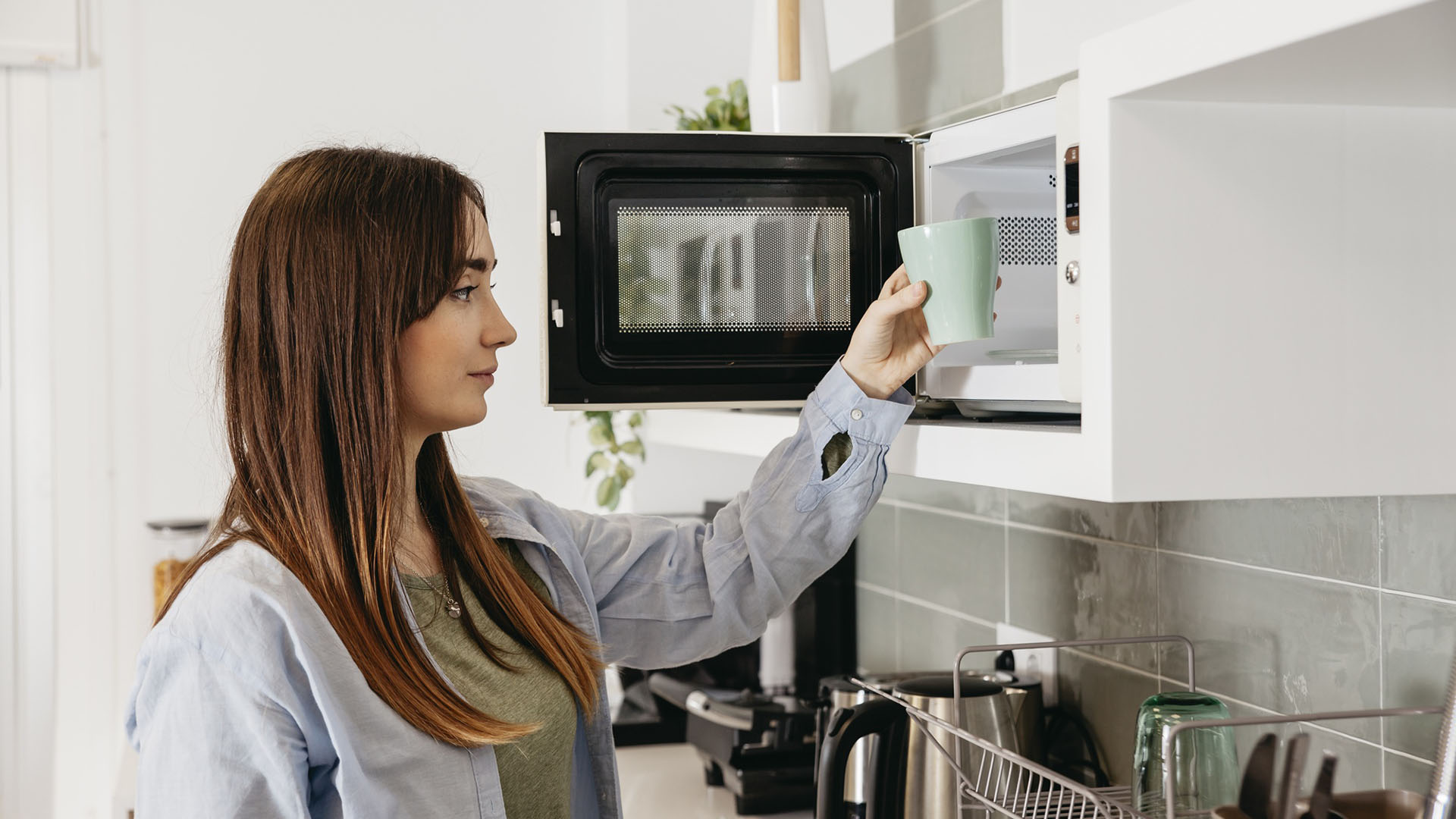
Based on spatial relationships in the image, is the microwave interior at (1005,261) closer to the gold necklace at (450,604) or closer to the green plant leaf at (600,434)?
the gold necklace at (450,604)

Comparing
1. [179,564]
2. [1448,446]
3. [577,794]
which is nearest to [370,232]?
[577,794]

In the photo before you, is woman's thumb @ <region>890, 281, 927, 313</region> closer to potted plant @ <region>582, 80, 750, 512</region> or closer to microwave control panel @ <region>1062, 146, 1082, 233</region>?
microwave control panel @ <region>1062, 146, 1082, 233</region>

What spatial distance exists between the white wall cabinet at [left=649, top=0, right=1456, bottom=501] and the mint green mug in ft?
0.48

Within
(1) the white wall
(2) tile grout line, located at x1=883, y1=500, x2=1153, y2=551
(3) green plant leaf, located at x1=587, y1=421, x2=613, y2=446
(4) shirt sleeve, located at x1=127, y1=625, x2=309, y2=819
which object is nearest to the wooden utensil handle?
(2) tile grout line, located at x1=883, y1=500, x2=1153, y2=551

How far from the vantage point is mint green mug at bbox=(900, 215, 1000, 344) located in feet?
2.85

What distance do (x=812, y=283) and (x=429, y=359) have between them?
338 millimetres

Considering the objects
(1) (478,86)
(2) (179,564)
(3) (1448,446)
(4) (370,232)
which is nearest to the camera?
(3) (1448,446)

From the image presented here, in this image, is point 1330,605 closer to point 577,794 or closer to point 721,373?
point 721,373

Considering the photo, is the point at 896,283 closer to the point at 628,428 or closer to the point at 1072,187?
the point at 1072,187

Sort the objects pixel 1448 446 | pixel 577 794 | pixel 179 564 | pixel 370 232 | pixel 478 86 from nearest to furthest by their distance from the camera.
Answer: pixel 1448 446 → pixel 370 232 → pixel 577 794 → pixel 179 564 → pixel 478 86

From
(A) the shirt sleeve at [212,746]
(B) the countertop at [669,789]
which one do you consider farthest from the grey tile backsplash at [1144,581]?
(A) the shirt sleeve at [212,746]

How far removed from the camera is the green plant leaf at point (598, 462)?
2.11 m

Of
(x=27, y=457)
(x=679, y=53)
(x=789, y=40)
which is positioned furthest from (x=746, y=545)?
(x=27, y=457)

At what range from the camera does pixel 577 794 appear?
1.16 m
